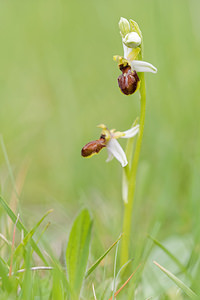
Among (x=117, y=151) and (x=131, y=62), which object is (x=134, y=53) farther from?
(x=117, y=151)

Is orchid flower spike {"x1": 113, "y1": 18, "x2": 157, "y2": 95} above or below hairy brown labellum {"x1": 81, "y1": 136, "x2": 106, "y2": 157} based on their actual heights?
above

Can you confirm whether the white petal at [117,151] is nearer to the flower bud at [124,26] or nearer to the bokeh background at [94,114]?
the bokeh background at [94,114]

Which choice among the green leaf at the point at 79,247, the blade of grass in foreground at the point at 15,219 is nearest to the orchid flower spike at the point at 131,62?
the green leaf at the point at 79,247

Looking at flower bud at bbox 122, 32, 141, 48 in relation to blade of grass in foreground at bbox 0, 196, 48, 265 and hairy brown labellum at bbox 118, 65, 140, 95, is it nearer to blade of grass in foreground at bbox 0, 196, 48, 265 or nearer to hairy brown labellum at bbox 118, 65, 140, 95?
hairy brown labellum at bbox 118, 65, 140, 95

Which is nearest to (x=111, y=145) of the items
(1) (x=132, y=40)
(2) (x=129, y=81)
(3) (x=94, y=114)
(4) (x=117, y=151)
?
(4) (x=117, y=151)

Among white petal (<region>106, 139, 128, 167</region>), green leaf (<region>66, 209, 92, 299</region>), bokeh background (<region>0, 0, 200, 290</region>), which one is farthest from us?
bokeh background (<region>0, 0, 200, 290</region>)

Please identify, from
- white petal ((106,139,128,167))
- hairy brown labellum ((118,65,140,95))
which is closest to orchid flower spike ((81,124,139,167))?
white petal ((106,139,128,167))

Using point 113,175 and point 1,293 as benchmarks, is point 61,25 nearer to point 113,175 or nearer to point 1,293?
point 113,175
